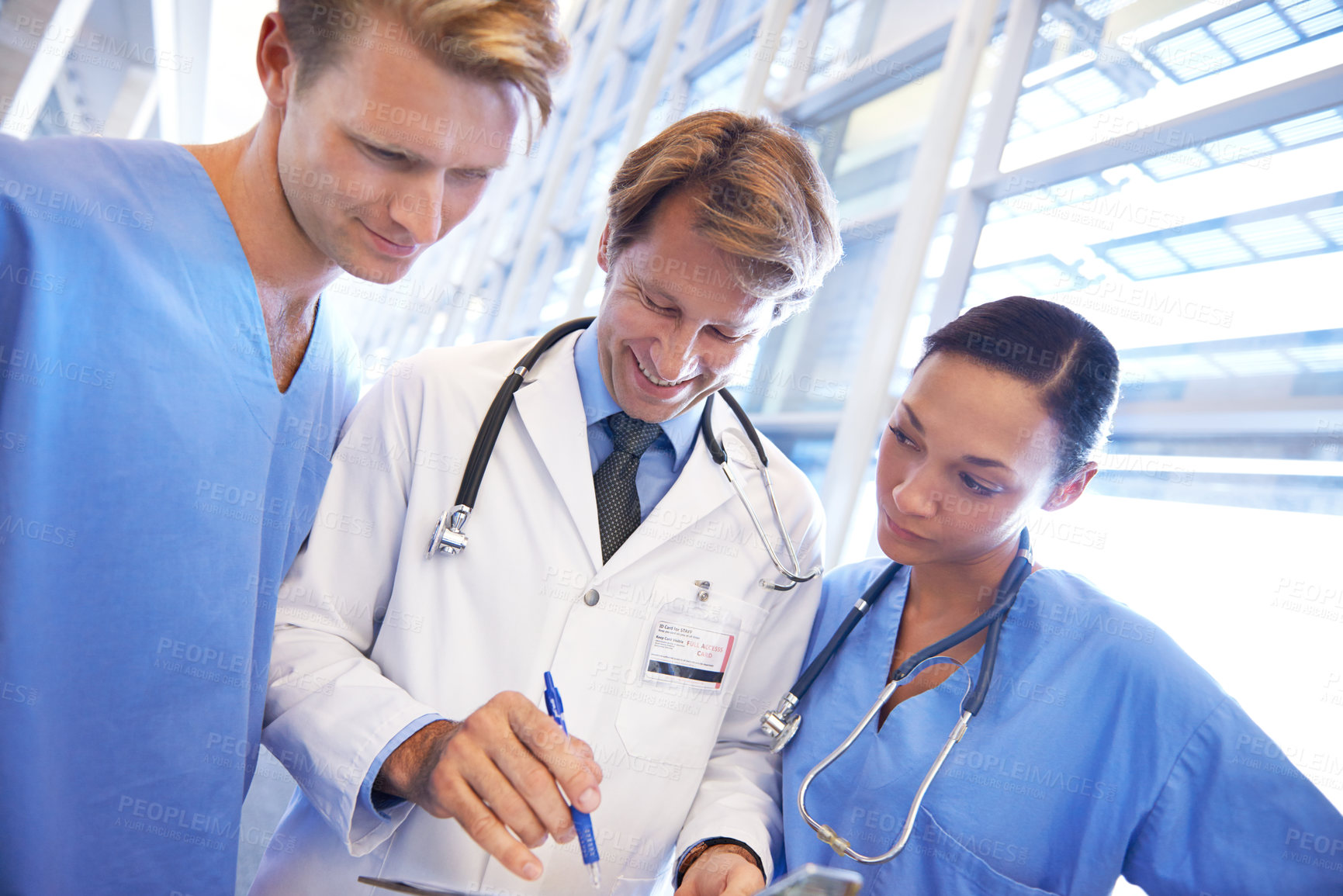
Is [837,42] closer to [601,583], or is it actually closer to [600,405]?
[600,405]

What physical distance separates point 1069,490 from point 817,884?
0.84m

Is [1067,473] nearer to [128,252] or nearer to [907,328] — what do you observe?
[907,328]

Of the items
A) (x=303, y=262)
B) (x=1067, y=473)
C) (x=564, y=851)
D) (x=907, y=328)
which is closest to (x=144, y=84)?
(x=303, y=262)

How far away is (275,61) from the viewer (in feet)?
3.03

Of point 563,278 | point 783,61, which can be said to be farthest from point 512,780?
point 563,278

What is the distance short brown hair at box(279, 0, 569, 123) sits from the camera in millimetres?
851

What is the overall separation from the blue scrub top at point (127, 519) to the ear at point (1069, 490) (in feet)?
3.72

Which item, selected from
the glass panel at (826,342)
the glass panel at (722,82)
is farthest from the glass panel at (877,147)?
the glass panel at (722,82)

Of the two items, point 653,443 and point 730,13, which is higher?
point 730,13

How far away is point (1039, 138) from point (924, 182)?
29 centimetres

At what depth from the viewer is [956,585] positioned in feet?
4.06

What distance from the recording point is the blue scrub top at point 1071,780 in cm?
92

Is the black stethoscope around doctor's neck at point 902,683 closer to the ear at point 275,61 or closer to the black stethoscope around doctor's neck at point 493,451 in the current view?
the black stethoscope around doctor's neck at point 493,451

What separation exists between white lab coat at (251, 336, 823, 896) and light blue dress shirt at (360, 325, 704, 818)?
0.03 metres
